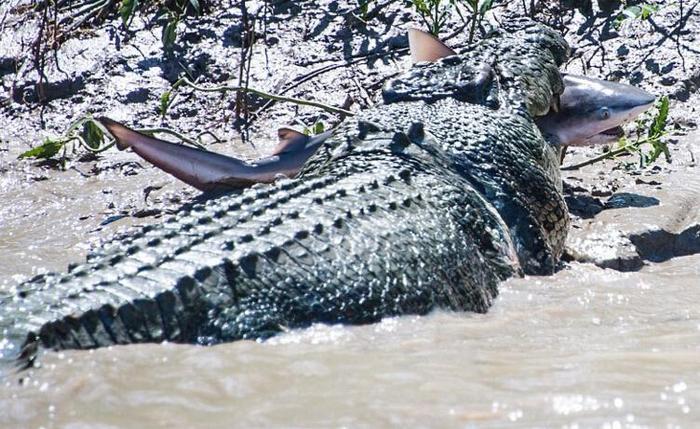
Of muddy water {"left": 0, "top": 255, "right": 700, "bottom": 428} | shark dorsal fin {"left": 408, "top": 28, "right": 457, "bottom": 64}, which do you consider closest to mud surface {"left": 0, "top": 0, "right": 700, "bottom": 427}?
muddy water {"left": 0, "top": 255, "right": 700, "bottom": 428}

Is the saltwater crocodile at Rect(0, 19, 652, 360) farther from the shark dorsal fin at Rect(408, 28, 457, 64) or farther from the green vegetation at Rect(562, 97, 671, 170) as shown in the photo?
the green vegetation at Rect(562, 97, 671, 170)

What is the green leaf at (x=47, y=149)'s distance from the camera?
240 inches

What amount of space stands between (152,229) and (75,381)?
924 mm

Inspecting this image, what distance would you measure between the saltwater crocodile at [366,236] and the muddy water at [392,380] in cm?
10

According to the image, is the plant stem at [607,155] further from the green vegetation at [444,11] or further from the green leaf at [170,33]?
the green leaf at [170,33]

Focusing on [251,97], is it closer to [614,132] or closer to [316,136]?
[316,136]

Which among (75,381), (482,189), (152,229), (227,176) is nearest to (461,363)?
(75,381)

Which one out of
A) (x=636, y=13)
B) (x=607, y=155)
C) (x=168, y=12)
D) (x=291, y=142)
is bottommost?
(x=607, y=155)

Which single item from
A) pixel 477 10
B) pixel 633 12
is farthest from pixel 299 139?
pixel 633 12

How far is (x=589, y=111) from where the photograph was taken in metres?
5.22

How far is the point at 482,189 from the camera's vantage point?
4.32 m

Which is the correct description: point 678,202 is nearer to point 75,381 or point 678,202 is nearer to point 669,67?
point 669,67

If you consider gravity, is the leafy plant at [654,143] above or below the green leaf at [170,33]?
below

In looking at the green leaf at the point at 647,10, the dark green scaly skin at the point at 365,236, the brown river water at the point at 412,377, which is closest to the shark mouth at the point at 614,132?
the dark green scaly skin at the point at 365,236
